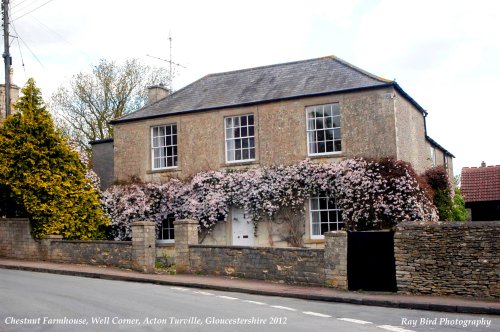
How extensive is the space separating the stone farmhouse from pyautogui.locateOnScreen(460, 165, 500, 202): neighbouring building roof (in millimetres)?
4890

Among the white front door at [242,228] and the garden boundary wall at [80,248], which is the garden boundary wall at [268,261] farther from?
the white front door at [242,228]

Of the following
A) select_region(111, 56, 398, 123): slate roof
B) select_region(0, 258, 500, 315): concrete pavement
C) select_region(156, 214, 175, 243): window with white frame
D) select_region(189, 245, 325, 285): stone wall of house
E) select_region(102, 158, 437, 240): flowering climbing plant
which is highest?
select_region(111, 56, 398, 123): slate roof

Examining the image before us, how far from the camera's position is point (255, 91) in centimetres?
2366

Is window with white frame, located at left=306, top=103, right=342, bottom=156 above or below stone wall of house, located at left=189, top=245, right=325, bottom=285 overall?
above

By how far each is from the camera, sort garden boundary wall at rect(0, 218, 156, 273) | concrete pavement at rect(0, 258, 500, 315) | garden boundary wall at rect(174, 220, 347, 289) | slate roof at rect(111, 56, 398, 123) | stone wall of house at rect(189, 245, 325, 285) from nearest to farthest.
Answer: concrete pavement at rect(0, 258, 500, 315) < garden boundary wall at rect(174, 220, 347, 289) < stone wall of house at rect(189, 245, 325, 285) < garden boundary wall at rect(0, 218, 156, 273) < slate roof at rect(111, 56, 398, 123)

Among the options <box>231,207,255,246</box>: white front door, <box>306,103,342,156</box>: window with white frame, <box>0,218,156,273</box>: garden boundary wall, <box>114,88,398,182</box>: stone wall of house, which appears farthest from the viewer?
<box>231,207,255,246</box>: white front door

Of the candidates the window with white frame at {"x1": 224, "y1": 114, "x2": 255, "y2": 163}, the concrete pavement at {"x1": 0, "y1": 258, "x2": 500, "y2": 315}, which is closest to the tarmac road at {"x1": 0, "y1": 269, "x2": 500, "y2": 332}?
the concrete pavement at {"x1": 0, "y1": 258, "x2": 500, "y2": 315}

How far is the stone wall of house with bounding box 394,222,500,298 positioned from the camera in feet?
41.7

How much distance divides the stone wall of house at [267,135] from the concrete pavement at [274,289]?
6.41 metres

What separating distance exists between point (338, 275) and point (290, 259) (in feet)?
5.10

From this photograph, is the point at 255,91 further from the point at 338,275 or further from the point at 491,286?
the point at 491,286

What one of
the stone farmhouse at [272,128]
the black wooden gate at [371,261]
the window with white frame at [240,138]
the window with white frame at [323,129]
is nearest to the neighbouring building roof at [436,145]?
the stone farmhouse at [272,128]

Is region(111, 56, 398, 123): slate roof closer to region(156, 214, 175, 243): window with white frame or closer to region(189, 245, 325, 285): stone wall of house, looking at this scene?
region(156, 214, 175, 243): window with white frame

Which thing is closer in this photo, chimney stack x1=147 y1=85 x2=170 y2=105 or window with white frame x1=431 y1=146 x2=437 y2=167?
window with white frame x1=431 y1=146 x2=437 y2=167
